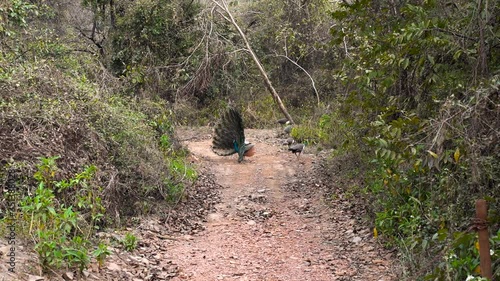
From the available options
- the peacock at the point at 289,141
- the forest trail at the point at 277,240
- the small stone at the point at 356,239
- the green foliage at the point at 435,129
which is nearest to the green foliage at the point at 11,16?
the forest trail at the point at 277,240

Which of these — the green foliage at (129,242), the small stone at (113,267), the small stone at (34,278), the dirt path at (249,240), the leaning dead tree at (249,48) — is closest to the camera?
the small stone at (34,278)

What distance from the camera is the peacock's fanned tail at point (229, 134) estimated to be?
12.8 m

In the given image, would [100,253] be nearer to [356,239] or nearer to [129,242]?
[129,242]

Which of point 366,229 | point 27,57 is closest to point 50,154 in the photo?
point 27,57

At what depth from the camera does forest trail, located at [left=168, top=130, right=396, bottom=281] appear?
20.1ft

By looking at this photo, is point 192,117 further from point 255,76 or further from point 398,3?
point 398,3

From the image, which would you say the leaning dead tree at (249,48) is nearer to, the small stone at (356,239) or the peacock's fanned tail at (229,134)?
the peacock's fanned tail at (229,134)

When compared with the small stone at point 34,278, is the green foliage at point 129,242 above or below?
below

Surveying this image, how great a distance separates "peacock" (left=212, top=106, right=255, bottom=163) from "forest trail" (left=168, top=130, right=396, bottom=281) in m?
1.36

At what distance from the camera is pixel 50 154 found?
640 centimetres

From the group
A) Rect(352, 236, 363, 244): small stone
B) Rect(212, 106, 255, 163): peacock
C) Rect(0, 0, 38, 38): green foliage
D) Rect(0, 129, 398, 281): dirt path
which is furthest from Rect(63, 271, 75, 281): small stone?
Rect(212, 106, 255, 163): peacock

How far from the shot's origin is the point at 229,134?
13.0 meters

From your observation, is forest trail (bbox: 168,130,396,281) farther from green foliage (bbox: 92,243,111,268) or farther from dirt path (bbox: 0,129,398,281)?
green foliage (bbox: 92,243,111,268)

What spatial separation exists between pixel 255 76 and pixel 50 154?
15304 millimetres
